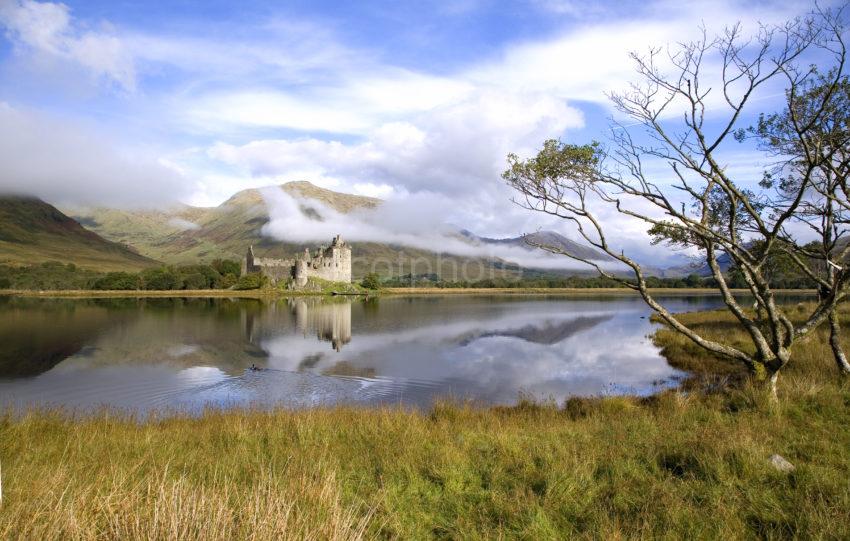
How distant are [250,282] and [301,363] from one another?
257ft

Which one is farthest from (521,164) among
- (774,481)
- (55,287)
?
(55,287)

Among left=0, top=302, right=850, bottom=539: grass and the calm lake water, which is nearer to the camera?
left=0, top=302, right=850, bottom=539: grass

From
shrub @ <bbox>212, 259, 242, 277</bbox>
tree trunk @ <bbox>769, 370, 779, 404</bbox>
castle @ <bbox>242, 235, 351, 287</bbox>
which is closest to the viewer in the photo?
tree trunk @ <bbox>769, 370, 779, 404</bbox>

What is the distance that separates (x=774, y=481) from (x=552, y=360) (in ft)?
66.2

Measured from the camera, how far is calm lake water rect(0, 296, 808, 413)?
56.3ft

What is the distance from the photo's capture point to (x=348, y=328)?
40219 mm

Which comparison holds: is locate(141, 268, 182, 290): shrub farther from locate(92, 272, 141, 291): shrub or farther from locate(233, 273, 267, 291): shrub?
locate(233, 273, 267, 291): shrub

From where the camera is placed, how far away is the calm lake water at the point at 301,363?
17.2 m

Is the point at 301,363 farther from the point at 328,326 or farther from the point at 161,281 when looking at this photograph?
the point at 161,281

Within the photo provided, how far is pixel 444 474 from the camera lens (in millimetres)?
6918

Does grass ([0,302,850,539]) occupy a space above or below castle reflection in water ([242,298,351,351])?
above

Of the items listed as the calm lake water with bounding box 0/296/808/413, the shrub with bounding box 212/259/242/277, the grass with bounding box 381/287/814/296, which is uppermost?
the shrub with bounding box 212/259/242/277

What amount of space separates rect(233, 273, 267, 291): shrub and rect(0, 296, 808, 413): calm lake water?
177 ft

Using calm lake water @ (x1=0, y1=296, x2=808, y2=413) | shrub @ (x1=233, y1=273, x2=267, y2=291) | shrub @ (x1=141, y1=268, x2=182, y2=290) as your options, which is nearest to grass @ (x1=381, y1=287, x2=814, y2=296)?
shrub @ (x1=233, y1=273, x2=267, y2=291)
